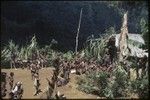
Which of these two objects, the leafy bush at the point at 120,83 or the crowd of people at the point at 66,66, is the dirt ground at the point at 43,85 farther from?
the leafy bush at the point at 120,83

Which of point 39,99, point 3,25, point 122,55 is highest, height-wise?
point 3,25

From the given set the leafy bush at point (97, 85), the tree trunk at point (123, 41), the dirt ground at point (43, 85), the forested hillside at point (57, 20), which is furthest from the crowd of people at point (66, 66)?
the forested hillside at point (57, 20)

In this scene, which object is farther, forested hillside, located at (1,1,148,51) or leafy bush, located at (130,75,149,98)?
forested hillside, located at (1,1,148,51)

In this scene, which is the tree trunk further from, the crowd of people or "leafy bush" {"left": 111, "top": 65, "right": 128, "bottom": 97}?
"leafy bush" {"left": 111, "top": 65, "right": 128, "bottom": 97}

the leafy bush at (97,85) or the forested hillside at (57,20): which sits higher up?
the forested hillside at (57,20)

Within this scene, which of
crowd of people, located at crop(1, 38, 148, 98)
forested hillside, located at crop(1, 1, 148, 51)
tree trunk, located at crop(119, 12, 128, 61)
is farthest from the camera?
forested hillside, located at crop(1, 1, 148, 51)

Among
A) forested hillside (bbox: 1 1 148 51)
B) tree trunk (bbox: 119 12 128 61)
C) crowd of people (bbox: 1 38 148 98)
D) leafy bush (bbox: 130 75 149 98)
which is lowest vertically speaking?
leafy bush (bbox: 130 75 149 98)

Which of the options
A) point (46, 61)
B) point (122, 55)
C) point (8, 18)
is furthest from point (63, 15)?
point (122, 55)

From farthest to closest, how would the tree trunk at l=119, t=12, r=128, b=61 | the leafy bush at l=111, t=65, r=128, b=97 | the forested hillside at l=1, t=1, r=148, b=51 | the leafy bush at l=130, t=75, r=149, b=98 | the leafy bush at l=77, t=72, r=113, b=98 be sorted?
the forested hillside at l=1, t=1, r=148, b=51
the tree trunk at l=119, t=12, r=128, b=61
the leafy bush at l=77, t=72, r=113, b=98
the leafy bush at l=111, t=65, r=128, b=97
the leafy bush at l=130, t=75, r=149, b=98

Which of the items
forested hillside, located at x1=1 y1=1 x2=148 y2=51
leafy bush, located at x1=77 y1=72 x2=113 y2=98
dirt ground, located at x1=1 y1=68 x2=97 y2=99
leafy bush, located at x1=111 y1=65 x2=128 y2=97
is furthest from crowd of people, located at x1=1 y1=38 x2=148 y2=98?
forested hillside, located at x1=1 y1=1 x2=148 y2=51

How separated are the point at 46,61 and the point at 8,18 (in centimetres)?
714

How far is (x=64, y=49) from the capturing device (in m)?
22.8

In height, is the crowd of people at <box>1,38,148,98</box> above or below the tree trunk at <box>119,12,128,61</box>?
below

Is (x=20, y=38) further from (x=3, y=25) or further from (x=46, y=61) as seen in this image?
(x=46, y=61)
